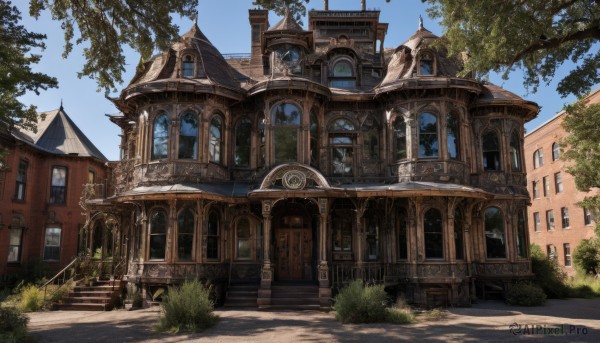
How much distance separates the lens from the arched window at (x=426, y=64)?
18859mm

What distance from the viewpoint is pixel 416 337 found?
36.1 feet

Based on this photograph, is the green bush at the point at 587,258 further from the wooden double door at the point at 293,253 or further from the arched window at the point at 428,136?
the wooden double door at the point at 293,253

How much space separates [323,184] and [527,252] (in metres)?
9.38

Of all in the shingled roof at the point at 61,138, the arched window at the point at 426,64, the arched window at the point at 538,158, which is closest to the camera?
the arched window at the point at 426,64

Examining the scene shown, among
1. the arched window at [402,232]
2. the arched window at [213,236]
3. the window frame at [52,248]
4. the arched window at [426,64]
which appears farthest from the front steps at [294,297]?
the window frame at [52,248]

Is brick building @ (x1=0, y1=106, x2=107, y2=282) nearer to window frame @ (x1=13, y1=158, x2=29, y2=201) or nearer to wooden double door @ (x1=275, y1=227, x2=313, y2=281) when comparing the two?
window frame @ (x1=13, y1=158, x2=29, y2=201)

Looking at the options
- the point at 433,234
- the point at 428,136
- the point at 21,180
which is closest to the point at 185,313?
the point at 433,234

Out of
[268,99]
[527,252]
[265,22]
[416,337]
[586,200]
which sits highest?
[265,22]

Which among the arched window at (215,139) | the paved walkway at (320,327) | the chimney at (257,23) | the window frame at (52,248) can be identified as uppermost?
the chimney at (257,23)

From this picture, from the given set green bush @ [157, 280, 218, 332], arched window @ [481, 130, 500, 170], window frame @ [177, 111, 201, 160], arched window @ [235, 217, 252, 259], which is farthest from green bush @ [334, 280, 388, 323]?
arched window @ [481, 130, 500, 170]

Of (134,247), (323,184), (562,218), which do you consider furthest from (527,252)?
(562,218)

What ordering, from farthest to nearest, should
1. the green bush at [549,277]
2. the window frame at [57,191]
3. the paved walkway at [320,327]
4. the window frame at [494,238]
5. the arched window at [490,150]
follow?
the window frame at [57,191] → the green bush at [549,277] → the arched window at [490,150] → the window frame at [494,238] → the paved walkway at [320,327]

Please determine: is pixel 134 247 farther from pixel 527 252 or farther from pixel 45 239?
A: pixel 527 252

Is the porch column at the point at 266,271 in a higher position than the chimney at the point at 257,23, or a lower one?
lower
